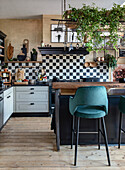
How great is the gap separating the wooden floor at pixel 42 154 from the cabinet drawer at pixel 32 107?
1216mm

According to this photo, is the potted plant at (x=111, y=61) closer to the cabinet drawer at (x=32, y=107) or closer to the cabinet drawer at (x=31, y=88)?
the cabinet drawer at (x=31, y=88)

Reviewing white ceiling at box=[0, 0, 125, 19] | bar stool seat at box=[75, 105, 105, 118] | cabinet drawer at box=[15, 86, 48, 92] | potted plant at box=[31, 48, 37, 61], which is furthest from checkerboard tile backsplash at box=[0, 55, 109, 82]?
bar stool seat at box=[75, 105, 105, 118]

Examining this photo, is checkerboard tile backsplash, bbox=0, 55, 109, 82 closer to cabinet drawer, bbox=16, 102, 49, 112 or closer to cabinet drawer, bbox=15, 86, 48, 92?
cabinet drawer, bbox=15, 86, 48, 92

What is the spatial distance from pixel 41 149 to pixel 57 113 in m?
0.64

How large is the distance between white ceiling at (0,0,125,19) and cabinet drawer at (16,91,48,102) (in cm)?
222

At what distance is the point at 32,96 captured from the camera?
192 inches

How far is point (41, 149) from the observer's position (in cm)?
287

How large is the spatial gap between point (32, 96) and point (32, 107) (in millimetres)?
298

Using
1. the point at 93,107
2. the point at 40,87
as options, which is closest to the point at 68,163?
the point at 93,107

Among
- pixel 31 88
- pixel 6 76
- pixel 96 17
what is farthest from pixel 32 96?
pixel 96 17

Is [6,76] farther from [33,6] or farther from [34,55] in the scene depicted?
[33,6]

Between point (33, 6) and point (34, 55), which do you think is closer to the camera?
point (33, 6)

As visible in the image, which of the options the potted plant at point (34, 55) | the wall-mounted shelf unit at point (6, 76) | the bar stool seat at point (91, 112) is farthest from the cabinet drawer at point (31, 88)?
the bar stool seat at point (91, 112)

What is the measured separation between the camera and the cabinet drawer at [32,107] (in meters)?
4.89
